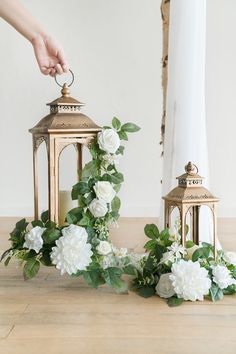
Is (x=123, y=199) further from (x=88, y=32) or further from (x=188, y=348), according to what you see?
(x=188, y=348)

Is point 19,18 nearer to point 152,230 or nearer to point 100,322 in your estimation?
point 152,230

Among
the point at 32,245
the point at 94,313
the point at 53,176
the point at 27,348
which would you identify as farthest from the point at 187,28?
the point at 27,348

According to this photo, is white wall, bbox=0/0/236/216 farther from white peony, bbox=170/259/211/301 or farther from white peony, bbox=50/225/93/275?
white peony, bbox=170/259/211/301

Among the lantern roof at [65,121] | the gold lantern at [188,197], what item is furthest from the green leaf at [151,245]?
the lantern roof at [65,121]

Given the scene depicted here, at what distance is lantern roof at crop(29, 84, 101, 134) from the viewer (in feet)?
6.54

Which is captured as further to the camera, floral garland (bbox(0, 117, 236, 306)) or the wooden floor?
floral garland (bbox(0, 117, 236, 306))

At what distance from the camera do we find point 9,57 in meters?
3.56

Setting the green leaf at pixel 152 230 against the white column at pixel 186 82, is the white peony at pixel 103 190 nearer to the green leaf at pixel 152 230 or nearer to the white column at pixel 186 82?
the green leaf at pixel 152 230

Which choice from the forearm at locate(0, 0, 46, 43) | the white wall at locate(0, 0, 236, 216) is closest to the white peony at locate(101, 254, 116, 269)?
the forearm at locate(0, 0, 46, 43)

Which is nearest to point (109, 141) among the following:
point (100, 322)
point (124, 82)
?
point (100, 322)

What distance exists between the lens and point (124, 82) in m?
3.55

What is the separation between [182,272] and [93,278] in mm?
321

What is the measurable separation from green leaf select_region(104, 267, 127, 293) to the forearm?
0.88 metres

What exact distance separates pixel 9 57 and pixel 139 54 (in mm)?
864
